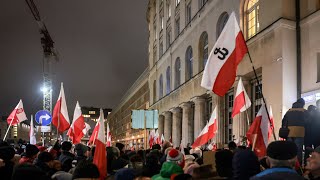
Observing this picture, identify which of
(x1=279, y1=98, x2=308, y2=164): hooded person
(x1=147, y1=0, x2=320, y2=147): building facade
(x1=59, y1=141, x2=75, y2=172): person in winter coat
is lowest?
(x1=59, y1=141, x2=75, y2=172): person in winter coat

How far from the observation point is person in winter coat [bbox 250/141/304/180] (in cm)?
385

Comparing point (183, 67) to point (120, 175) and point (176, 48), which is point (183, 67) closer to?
point (176, 48)

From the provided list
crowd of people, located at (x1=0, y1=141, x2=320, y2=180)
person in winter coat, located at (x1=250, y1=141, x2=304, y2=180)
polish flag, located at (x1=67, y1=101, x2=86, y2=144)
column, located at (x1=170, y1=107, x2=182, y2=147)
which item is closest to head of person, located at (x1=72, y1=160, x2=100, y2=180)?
crowd of people, located at (x1=0, y1=141, x2=320, y2=180)

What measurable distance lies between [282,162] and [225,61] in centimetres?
455

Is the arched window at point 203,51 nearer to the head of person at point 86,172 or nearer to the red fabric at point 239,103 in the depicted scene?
the red fabric at point 239,103

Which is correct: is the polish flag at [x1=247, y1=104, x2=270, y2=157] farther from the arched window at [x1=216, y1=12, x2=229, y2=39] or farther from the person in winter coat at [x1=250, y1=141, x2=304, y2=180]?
the arched window at [x1=216, y1=12, x2=229, y2=39]

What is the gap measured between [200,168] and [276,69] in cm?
1506

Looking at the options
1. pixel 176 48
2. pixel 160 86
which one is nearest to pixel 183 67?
pixel 176 48

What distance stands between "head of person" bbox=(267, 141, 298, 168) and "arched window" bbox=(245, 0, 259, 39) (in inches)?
712

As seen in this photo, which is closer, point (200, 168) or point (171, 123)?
point (200, 168)

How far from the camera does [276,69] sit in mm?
18375

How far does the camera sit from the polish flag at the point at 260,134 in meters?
7.85

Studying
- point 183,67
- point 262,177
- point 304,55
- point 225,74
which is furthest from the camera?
point 183,67

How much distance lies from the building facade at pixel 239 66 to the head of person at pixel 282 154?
736 cm
